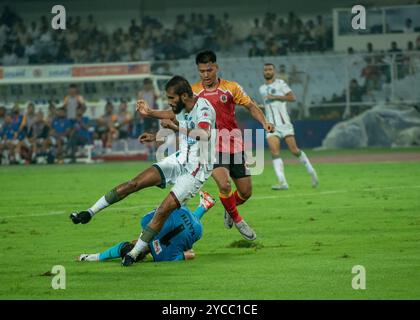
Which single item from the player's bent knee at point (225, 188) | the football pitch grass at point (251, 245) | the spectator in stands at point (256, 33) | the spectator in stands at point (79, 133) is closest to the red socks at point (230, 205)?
the player's bent knee at point (225, 188)

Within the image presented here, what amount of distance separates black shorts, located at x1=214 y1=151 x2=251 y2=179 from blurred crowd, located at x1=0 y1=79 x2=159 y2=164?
65.0 ft

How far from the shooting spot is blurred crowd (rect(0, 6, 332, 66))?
4278 centimetres

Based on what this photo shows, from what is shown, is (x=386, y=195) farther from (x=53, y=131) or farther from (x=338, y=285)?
(x=53, y=131)

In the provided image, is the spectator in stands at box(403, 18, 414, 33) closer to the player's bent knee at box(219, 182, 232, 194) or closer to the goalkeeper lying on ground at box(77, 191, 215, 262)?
the player's bent knee at box(219, 182, 232, 194)

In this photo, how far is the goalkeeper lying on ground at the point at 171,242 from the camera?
13328 millimetres

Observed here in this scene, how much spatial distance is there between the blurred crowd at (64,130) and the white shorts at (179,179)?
74.0 ft

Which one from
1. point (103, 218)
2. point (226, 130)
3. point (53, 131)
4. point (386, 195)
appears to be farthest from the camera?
point (53, 131)

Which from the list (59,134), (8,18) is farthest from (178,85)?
(8,18)

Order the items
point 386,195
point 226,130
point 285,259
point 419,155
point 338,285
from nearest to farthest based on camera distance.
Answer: point 338,285
point 285,259
point 226,130
point 386,195
point 419,155

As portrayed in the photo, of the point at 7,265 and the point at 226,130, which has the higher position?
the point at 226,130

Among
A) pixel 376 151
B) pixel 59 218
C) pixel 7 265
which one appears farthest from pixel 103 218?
pixel 376 151

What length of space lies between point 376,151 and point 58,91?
1180cm

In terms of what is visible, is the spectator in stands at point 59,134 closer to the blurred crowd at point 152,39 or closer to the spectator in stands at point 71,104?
the spectator in stands at point 71,104

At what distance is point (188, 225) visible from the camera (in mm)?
13516
